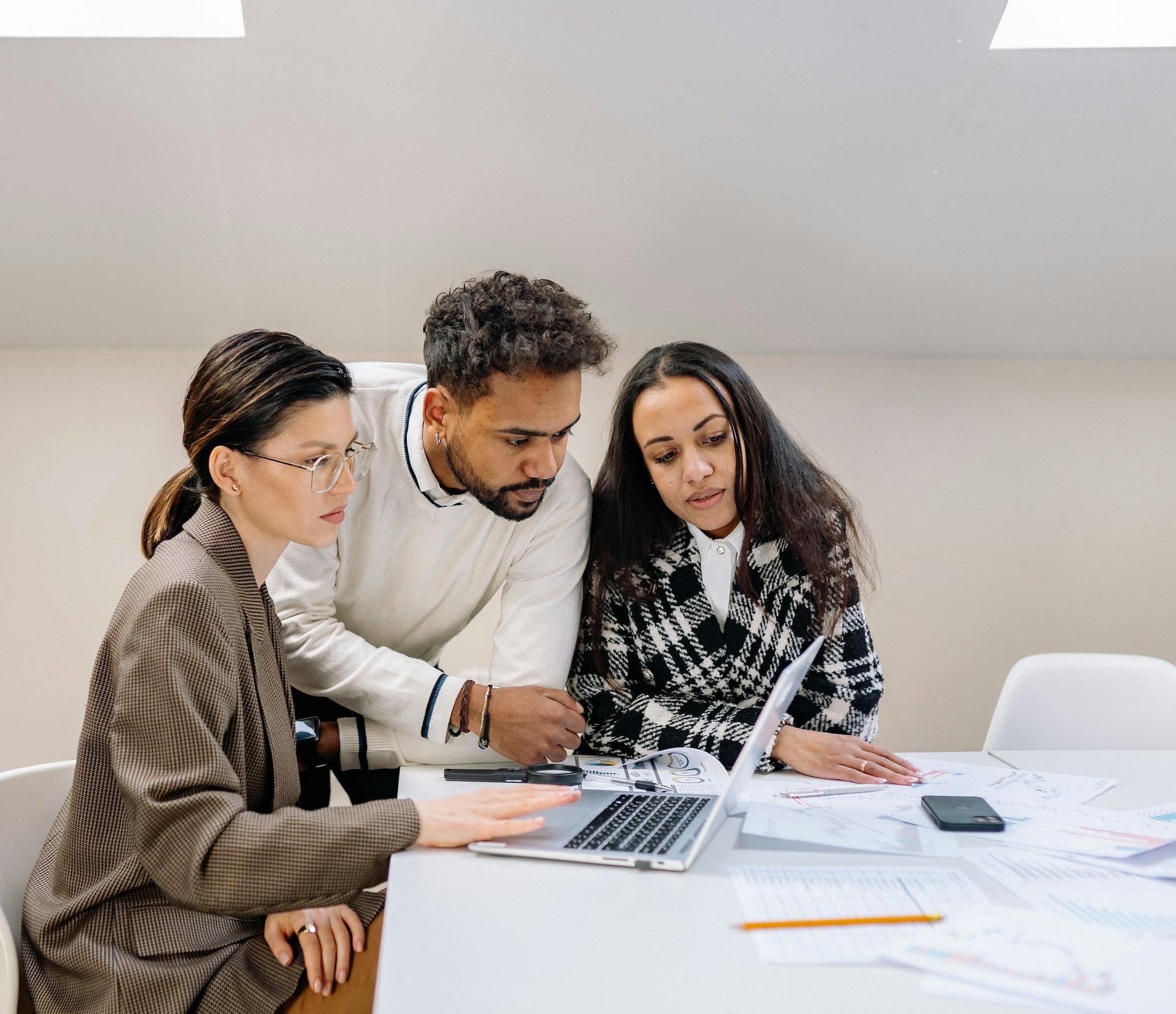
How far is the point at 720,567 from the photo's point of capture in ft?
5.99

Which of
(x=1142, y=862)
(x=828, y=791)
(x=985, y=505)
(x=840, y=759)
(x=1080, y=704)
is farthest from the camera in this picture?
(x=985, y=505)

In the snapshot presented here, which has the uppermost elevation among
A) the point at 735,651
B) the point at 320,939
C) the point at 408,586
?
the point at 408,586

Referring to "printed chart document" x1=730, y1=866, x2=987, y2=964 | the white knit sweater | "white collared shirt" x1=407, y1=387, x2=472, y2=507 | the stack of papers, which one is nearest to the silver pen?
the stack of papers

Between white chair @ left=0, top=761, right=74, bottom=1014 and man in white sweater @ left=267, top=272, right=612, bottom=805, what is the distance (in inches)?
15.2

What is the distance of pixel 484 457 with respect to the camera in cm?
168

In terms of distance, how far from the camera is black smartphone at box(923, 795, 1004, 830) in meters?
1.23

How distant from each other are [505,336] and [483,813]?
812 millimetres

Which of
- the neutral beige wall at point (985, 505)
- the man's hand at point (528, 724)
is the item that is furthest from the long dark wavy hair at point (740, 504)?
the neutral beige wall at point (985, 505)

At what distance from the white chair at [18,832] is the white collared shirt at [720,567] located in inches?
42.1

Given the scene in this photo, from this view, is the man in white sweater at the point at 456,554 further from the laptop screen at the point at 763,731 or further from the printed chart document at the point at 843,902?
the printed chart document at the point at 843,902

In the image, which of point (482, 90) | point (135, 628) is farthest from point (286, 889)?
point (482, 90)

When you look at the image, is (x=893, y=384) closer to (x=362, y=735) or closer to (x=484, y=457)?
(x=484, y=457)

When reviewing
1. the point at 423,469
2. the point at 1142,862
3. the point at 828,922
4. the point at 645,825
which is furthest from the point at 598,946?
the point at 423,469

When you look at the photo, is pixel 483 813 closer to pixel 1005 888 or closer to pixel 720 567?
pixel 1005 888
